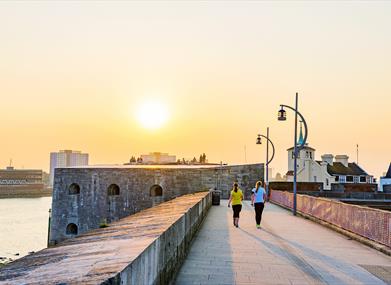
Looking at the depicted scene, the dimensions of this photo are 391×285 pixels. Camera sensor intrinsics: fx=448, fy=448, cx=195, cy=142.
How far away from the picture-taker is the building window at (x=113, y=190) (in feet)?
128

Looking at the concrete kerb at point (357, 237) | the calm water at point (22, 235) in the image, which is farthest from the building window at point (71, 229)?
the concrete kerb at point (357, 237)

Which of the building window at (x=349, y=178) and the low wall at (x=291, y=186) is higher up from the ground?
the building window at (x=349, y=178)

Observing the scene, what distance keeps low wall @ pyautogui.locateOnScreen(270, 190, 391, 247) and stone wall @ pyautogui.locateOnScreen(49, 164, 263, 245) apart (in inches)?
736

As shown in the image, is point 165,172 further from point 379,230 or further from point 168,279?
point 168,279

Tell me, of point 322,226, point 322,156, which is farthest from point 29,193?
point 322,226

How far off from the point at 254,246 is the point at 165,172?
28525 mm

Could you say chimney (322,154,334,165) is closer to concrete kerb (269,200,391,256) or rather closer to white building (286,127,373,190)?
white building (286,127,373,190)

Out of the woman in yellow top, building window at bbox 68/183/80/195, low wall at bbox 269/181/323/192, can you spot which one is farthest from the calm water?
the woman in yellow top

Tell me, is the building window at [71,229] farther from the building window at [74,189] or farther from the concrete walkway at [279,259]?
the concrete walkway at [279,259]

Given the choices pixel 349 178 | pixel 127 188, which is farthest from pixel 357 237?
pixel 349 178

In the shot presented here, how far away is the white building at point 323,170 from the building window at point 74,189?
4187 cm

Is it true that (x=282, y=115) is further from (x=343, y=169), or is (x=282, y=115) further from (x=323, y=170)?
(x=343, y=169)

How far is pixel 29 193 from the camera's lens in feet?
611

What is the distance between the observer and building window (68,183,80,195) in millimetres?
39906
